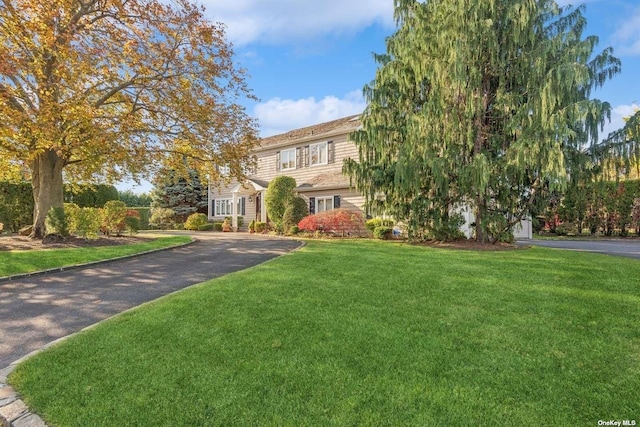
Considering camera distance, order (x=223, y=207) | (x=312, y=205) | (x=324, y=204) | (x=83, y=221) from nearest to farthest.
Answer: (x=83, y=221) < (x=324, y=204) < (x=312, y=205) < (x=223, y=207)

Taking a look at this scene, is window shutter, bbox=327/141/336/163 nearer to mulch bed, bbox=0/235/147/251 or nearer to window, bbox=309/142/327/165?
window, bbox=309/142/327/165

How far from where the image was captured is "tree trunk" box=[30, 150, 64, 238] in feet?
Result: 47.2

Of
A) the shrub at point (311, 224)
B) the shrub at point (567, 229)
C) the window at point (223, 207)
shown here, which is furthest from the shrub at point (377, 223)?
the window at point (223, 207)

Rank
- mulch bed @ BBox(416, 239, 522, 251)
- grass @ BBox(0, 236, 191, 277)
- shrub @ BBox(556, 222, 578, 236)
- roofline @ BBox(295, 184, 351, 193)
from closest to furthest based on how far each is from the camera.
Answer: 1. grass @ BBox(0, 236, 191, 277)
2. mulch bed @ BBox(416, 239, 522, 251)
3. roofline @ BBox(295, 184, 351, 193)
4. shrub @ BBox(556, 222, 578, 236)

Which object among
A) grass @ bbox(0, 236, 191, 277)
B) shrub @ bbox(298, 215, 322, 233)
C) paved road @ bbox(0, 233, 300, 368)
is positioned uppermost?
shrub @ bbox(298, 215, 322, 233)

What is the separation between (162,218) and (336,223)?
69.2 feet

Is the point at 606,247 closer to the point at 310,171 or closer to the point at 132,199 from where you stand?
the point at 310,171

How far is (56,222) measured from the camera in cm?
1363

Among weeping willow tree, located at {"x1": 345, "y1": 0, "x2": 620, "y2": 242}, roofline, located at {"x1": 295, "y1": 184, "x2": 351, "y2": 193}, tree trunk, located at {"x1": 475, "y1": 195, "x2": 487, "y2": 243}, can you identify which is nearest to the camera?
weeping willow tree, located at {"x1": 345, "y1": 0, "x2": 620, "y2": 242}

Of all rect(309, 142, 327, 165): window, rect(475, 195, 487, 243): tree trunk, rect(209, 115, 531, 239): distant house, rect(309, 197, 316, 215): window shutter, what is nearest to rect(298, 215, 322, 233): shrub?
rect(209, 115, 531, 239): distant house

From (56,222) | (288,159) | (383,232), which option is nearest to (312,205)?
(288,159)

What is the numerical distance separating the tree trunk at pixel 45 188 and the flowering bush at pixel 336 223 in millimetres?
10793

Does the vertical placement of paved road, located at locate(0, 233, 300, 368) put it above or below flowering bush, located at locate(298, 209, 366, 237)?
below

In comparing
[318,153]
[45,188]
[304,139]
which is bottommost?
[45,188]
